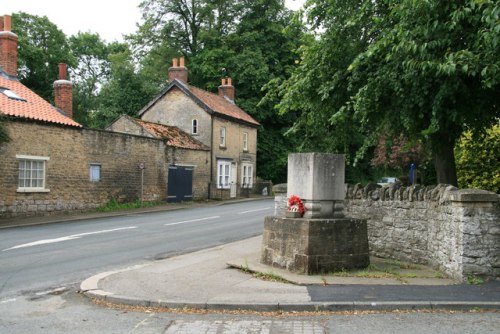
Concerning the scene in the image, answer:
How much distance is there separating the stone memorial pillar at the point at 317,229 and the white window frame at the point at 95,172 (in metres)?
16.2

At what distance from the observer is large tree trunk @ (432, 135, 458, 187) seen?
1171 cm

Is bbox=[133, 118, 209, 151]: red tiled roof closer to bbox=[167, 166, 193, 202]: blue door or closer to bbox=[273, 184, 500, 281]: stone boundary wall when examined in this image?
bbox=[167, 166, 193, 202]: blue door

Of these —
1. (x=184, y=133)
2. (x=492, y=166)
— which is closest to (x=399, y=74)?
(x=492, y=166)

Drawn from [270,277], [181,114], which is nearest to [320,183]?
[270,277]

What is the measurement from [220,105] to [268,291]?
30.0 m

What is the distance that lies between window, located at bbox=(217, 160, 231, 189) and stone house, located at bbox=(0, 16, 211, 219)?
5.49 metres

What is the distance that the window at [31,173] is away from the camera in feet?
66.4

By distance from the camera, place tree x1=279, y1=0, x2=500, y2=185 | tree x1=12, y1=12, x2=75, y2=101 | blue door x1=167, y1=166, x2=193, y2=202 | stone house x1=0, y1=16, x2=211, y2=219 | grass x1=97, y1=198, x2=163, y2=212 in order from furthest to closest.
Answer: tree x1=12, y1=12, x2=75, y2=101 < blue door x1=167, y1=166, x2=193, y2=202 < grass x1=97, y1=198, x2=163, y2=212 < stone house x1=0, y1=16, x2=211, y2=219 < tree x1=279, y1=0, x2=500, y2=185

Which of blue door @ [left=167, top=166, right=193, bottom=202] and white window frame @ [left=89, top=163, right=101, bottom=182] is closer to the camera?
white window frame @ [left=89, top=163, right=101, bottom=182]

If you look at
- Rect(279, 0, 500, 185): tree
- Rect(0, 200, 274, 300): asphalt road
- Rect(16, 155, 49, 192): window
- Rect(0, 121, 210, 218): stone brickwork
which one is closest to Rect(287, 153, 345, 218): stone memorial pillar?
Rect(279, 0, 500, 185): tree

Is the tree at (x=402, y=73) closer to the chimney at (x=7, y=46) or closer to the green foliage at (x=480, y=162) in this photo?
the green foliage at (x=480, y=162)

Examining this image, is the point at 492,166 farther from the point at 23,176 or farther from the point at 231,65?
the point at 231,65

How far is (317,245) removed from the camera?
29.0ft

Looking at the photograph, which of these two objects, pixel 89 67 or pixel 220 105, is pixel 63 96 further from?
pixel 89 67
